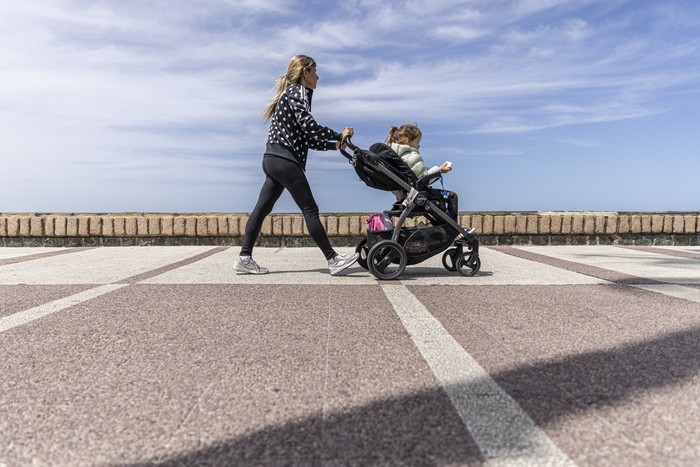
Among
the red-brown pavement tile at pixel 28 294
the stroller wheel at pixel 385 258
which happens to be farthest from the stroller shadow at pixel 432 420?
the red-brown pavement tile at pixel 28 294

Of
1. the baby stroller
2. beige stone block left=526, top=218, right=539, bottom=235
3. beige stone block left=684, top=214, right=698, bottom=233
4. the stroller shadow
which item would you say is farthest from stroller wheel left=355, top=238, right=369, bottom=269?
beige stone block left=684, top=214, right=698, bottom=233

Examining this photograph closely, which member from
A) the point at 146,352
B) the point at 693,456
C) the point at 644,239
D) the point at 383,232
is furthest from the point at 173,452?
the point at 644,239

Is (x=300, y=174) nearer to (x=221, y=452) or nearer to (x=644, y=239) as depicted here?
(x=221, y=452)

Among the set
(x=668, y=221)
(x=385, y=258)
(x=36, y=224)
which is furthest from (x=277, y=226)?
(x=668, y=221)

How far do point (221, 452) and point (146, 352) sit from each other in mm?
1140

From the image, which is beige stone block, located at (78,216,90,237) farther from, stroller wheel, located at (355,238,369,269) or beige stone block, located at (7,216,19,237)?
stroller wheel, located at (355,238,369,269)

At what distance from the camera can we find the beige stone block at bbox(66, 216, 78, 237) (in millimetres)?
8898

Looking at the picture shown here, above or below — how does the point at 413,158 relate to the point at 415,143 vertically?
below

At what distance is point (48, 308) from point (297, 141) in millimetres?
2492

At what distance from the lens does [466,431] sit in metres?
1.57

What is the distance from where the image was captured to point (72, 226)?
891 cm

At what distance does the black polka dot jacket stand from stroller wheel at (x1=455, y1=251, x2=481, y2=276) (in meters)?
1.58

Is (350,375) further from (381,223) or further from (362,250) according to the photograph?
(362,250)

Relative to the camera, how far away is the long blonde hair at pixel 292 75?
5.03 metres
